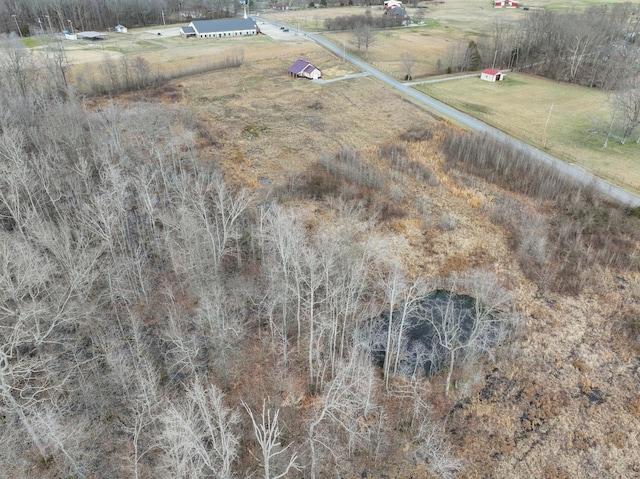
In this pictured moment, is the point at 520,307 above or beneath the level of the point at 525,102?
beneath

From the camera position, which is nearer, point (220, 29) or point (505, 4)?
point (220, 29)

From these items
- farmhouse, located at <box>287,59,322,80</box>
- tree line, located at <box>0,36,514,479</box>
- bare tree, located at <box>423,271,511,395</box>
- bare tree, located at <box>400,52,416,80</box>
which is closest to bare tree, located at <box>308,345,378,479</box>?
tree line, located at <box>0,36,514,479</box>

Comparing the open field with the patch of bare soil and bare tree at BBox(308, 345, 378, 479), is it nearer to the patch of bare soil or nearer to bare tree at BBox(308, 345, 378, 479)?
the patch of bare soil

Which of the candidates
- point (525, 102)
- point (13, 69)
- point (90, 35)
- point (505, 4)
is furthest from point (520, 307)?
point (505, 4)

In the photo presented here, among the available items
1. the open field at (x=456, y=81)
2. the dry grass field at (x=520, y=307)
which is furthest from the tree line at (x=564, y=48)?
the dry grass field at (x=520, y=307)

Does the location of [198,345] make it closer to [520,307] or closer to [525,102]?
[520,307]

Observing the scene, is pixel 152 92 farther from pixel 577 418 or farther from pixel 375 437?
pixel 577 418
